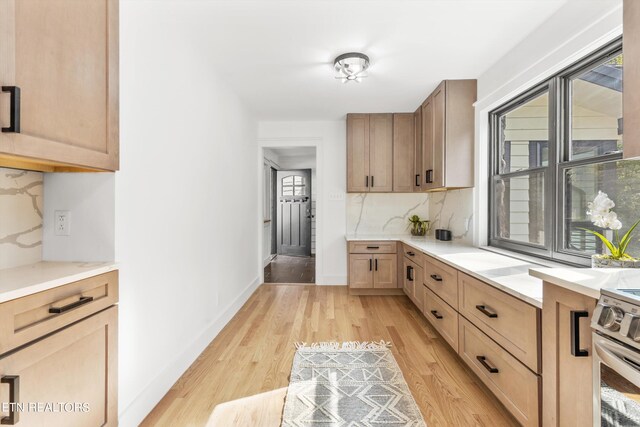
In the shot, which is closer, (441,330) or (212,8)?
(212,8)

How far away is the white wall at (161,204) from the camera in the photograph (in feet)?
4.77

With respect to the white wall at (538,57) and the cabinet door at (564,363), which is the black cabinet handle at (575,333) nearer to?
the cabinet door at (564,363)

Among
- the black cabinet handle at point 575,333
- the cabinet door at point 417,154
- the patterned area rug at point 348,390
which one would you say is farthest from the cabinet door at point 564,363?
the cabinet door at point 417,154

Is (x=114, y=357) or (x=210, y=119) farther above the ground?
(x=210, y=119)

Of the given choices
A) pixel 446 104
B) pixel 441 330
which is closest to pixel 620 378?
pixel 441 330

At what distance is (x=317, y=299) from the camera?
381 centimetres

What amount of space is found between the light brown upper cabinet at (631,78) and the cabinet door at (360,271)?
2947 mm

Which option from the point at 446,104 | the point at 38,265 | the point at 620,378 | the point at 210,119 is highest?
the point at 446,104

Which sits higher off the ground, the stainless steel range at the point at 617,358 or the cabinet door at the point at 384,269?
the stainless steel range at the point at 617,358

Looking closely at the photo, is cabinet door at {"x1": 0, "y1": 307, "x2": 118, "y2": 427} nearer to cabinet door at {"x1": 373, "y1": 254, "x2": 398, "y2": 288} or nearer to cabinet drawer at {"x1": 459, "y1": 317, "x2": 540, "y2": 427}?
cabinet drawer at {"x1": 459, "y1": 317, "x2": 540, "y2": 427}

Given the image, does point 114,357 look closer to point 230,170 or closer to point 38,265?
point 38,265

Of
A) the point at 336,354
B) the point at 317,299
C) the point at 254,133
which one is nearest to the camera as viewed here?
the point at 336,354

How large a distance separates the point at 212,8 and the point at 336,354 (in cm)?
256

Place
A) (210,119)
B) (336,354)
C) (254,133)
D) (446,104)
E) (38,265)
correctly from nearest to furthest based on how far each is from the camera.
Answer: (38,265)
(336,354)
(210,119)
(446,104)
(254,133)
